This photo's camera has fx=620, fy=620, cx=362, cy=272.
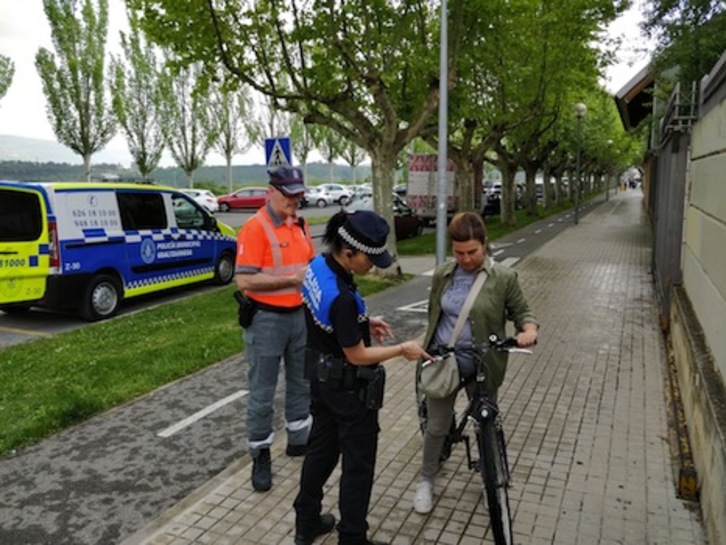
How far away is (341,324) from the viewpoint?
2752mm

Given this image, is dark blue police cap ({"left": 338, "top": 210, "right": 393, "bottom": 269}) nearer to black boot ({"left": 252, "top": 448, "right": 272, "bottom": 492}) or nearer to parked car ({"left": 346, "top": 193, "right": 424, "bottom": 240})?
black boot ({"left": 252, "top": 448, "right": 272, "bottom": 492})

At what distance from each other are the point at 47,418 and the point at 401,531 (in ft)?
10.4

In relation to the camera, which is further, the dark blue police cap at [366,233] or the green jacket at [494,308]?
the green jacket at [494,308]

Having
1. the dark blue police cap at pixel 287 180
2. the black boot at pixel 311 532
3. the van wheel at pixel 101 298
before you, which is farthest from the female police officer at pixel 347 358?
the van wheel at pixel 101 298

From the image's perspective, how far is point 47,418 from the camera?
500 cm

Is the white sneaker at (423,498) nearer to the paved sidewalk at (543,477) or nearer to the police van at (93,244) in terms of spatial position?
the paved sidewalk at (543,477)

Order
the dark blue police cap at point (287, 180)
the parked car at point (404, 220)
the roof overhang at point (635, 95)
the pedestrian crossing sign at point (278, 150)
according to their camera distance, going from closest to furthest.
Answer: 1. the dark blue police cap at point (287, 180)
2. the pedestrian crossing sign at point (278, 150)
3. the roof overhang at point (635, 95)
4. the parked car at point (404, 220)

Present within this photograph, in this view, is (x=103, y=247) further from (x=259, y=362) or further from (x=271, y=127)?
(x=271, y=127)

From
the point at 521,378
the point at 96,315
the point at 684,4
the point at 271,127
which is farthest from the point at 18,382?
the point at 271,127

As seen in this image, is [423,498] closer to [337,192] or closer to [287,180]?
[287,180]

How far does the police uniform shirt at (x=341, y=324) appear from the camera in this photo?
108 inches

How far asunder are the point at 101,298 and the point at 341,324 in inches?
296

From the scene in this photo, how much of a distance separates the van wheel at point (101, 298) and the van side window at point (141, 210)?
0.89 metres

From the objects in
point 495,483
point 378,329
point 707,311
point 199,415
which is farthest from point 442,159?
point 495,483
